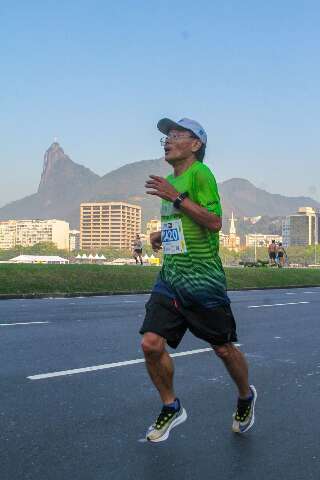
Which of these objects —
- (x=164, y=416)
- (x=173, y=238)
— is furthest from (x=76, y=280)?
(x=164, y=416)

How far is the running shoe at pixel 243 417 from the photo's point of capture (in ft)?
12.6

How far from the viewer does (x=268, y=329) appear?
935 cm

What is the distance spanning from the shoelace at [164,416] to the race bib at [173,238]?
3.06ft

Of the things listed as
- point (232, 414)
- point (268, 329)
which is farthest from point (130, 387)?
point (268, 329)

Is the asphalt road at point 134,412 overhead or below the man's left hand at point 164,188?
below

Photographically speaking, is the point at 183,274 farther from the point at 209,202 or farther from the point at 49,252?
the point at 49,252

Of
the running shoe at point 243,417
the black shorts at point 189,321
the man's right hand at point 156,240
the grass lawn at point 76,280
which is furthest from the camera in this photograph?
the grass lawn at point 76,280

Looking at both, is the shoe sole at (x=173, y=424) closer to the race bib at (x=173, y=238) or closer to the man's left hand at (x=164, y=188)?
the race bib at (x=173, y=238)

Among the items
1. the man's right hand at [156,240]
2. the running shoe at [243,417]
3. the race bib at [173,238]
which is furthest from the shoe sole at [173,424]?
the man's right hand at [156,240]

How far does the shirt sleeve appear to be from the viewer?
3.74m

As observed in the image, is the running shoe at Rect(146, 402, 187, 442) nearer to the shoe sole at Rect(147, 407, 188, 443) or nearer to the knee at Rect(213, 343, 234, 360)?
the shoe sole at Rect(147, 407, 188, 443)

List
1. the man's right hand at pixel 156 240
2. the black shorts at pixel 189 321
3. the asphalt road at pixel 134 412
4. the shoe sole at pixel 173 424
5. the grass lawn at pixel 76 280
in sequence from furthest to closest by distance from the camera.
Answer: the grass lawn at pixel 76 280
the man's right hand at pixel 156 240
the black shorts at pixel 189 321
the shoe sole at pixel 173 424
the asphalt road at pixel 134 412

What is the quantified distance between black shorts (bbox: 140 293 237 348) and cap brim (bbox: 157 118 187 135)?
104cm

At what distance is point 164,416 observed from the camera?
3.69 meters
